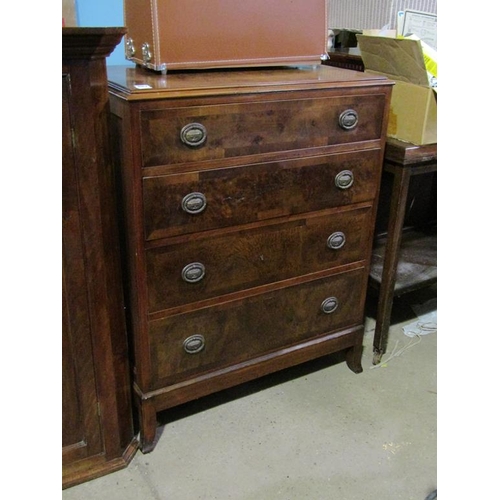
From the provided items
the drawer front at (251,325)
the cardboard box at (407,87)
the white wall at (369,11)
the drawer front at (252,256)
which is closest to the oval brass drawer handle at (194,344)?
the drawer front at (251,325)

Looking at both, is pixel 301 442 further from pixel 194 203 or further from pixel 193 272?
pixel 194 203

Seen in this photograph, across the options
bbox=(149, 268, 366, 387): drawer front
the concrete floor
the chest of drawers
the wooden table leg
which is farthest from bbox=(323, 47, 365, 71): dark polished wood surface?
the concrete floor

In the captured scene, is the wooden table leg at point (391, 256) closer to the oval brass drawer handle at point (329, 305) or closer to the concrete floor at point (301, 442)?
the concrete floor at point (301, 442)

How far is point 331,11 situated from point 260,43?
3.74 ft

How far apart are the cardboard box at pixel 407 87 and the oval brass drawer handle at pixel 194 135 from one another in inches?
28.2

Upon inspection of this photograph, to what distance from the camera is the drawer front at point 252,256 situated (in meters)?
1.33

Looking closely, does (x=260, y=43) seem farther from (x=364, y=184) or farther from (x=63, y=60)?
(x=63, y=60)

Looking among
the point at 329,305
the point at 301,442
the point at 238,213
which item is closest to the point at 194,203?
the point at 238,213

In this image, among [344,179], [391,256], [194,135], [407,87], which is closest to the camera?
[194,135]

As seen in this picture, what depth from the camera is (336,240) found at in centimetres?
157

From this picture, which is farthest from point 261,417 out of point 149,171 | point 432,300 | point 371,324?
point 432,300

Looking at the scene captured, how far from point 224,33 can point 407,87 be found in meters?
0.60

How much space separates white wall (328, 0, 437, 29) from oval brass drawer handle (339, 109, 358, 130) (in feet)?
2.81
